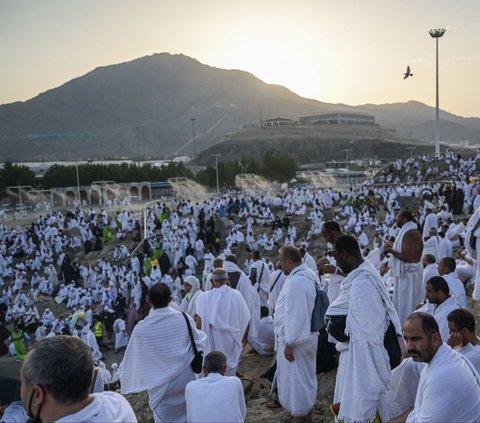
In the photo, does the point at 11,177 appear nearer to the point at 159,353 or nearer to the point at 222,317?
the point at 222,317

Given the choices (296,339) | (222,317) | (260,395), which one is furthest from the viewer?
(260,395)

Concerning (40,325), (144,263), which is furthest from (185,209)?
(40,325)

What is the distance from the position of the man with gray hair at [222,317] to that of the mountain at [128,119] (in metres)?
120

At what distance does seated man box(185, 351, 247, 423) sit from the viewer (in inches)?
113

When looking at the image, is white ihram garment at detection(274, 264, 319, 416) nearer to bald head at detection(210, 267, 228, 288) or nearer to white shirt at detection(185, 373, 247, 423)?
bald head at detection(210, 267, 228, 288)

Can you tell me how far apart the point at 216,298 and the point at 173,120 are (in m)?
167

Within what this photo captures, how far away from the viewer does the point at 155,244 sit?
18.6 meters

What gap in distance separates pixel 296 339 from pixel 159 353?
1.08 m

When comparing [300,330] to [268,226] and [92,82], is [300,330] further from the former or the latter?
[92,82]

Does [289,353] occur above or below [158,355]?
below

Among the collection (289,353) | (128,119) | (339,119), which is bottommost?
(289,353)

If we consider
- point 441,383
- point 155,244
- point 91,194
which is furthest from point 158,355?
point 91,194

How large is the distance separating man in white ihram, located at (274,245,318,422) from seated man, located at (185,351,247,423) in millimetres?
927

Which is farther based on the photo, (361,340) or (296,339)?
(296,339)
